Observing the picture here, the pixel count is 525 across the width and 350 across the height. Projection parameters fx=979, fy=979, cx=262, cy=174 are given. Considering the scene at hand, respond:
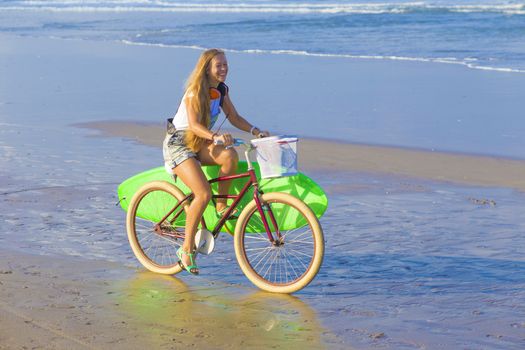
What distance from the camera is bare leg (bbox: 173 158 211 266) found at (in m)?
6.21

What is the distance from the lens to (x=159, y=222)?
6695 millimetres

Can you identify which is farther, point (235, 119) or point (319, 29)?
point (319, 29)

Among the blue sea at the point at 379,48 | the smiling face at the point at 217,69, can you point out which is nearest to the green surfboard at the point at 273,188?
the smiling face at the point at 217,69

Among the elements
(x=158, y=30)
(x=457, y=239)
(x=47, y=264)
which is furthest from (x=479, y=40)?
(x=47, y=264)

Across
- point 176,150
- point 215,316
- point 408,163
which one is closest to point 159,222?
point 176,150

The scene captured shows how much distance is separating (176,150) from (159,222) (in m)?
0.65

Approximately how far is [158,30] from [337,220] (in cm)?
2466

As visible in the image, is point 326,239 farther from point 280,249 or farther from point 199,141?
point 199,141

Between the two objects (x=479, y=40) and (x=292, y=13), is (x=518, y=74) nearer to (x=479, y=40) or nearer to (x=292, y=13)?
(x=479, y=40)

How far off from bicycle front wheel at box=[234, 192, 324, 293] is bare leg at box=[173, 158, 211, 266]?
0.26 m

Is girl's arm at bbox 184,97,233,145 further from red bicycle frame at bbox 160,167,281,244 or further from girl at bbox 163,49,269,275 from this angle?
red bicycle frame at bbox 160,167,281,244

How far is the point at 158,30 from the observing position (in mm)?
31812

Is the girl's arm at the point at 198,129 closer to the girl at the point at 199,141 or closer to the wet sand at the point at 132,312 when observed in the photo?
the girl at the point at 199,141

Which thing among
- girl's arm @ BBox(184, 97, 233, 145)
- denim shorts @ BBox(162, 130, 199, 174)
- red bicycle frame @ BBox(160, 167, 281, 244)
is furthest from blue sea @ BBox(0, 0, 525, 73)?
girl's arm @ BBox(184, 97, 233, 145)
